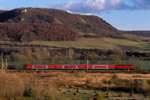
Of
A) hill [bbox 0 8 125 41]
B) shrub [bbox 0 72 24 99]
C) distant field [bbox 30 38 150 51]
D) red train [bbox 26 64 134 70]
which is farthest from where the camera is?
hill [bbox 0 8 125 41]

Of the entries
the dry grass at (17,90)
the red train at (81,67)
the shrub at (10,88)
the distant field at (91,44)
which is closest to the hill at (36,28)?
the distant field at (91,44)

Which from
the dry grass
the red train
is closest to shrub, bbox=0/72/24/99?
the dry grass

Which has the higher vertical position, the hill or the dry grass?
the hill

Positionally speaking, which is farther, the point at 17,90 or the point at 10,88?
the point at 17,90

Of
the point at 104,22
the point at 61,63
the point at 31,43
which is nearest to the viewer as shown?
the point at 61,63

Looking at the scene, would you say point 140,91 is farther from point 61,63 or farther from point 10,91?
point 61,63

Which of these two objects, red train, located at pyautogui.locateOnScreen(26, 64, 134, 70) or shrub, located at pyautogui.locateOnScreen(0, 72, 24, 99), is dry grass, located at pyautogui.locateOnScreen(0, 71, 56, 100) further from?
red train, located at pyautogui.locateOnScreen(26, 64, 134, 70)

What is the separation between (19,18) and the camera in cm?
13925

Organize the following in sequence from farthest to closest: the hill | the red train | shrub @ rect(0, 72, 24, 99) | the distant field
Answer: the hill < the distant field < the red train < shrub @ rect(0, 72, 24, 99)

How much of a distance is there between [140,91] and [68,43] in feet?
253

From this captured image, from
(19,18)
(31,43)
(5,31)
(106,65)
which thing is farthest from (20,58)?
(19,18)

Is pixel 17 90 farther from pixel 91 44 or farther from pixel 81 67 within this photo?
pixel 91 44

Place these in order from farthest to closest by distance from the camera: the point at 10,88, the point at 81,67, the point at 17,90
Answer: the point at 81,67 → the point at 17,90 → the point at 10,88

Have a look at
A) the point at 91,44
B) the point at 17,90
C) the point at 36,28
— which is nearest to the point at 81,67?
the point at 17,90
